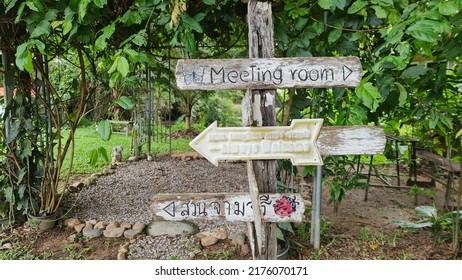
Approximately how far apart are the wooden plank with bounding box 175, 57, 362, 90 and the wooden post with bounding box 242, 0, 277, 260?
0.20 feet

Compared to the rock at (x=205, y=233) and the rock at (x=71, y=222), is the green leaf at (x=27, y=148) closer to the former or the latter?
the rock at (x=71, y=222)

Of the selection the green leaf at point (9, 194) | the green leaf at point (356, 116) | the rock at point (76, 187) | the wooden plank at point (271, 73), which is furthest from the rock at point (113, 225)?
the green leaf at point (356, 116)

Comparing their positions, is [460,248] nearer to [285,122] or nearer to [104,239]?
[285,122]

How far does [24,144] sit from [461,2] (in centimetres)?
263

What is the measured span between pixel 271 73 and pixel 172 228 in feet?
5.77

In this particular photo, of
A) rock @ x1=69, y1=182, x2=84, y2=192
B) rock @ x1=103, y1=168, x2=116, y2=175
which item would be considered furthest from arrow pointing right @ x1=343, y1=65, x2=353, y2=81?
rock @ x1=103, y1=168, x2=116, y2=175

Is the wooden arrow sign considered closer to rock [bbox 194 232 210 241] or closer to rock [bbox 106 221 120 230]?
rock [bbox 194 232 210 241]

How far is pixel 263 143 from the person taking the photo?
46.4 inches

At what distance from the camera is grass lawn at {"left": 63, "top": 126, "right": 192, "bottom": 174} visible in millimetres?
4574

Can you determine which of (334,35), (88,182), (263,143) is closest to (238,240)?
(263,143)

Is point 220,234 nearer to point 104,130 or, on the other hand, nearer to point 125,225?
point 125,225

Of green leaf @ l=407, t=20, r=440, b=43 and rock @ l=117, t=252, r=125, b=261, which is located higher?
green leaf @ l=407, t=20, r=440, b=43

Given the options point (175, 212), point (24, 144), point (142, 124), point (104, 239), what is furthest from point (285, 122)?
point (142, 124)
